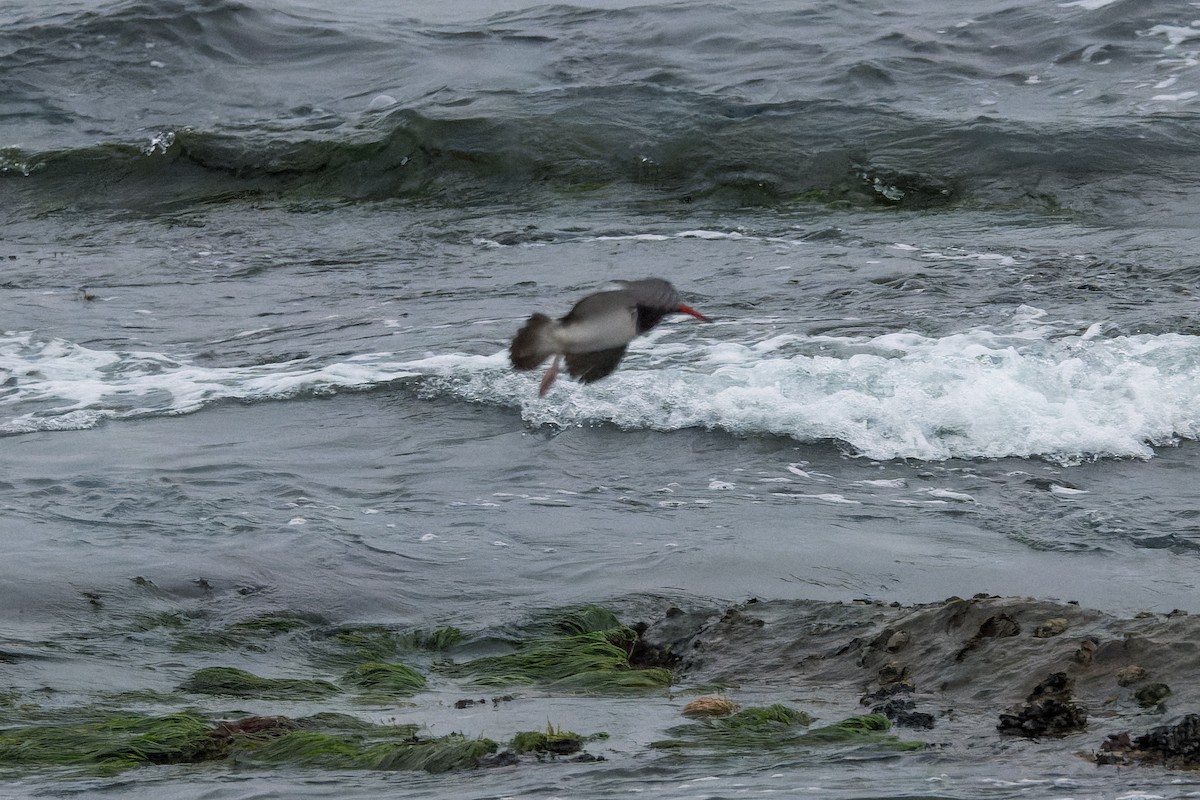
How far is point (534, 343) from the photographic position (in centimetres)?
450

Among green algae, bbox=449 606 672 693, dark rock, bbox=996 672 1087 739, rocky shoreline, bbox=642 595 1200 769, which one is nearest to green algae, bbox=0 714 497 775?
green algae, bbox=449 606 672 693

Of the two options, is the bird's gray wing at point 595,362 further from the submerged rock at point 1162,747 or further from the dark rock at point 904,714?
the submerged rock at point 1162,747

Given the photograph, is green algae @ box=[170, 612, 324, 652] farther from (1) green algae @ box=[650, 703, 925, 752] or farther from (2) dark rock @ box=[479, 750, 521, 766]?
(1) green algae @ box=[650, 703, 925, 752]

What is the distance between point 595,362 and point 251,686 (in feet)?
4.69

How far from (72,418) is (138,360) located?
3.75 feet

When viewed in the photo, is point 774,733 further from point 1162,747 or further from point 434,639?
point 434,639

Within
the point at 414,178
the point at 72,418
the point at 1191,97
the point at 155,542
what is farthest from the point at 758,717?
the point at 1191,97

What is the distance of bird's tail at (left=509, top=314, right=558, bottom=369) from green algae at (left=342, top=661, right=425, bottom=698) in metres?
1.04

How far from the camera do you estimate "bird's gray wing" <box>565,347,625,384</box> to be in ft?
15.0

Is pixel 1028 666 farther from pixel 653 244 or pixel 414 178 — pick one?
pixel 414 178

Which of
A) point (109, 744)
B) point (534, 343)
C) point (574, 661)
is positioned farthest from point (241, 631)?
point (534, 343)

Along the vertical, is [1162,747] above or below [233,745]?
above

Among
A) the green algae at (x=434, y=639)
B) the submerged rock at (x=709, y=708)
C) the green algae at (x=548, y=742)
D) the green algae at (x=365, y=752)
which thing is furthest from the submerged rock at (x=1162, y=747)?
the green algae at (x=434, y=639)

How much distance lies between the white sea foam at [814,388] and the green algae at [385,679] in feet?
9.83
